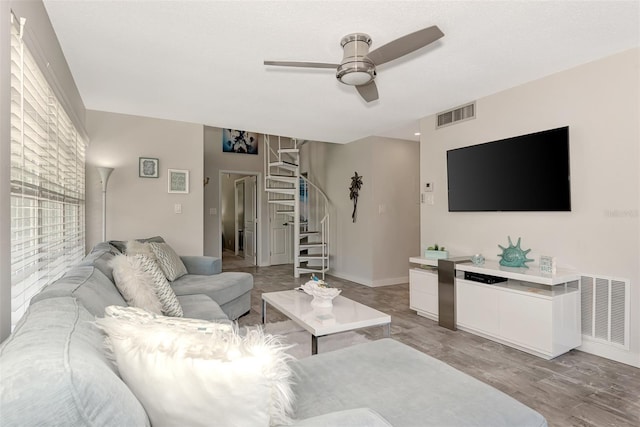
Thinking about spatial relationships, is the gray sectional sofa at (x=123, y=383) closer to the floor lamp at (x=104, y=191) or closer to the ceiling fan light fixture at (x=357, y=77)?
the ceiling fan light fixture at (x=357, y=77)

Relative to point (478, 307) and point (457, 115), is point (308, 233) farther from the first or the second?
point (478, 307)

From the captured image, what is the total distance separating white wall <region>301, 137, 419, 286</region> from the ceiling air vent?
1493mm

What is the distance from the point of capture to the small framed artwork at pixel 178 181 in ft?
15.1

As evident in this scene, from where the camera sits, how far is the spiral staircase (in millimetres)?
6297

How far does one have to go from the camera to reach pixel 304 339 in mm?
3064

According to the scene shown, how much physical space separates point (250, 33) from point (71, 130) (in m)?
1.93

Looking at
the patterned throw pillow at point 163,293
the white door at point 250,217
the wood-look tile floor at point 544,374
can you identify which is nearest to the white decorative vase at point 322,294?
the wood-look tile floor at point 544,374

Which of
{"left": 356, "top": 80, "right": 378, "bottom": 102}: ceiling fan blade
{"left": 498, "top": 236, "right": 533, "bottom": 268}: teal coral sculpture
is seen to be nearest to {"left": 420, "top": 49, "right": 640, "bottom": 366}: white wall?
{"left": 498, "top": 236, "right": 533, "bottom": 268}: teal coral sculpture

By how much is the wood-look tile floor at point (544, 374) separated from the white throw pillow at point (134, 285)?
1659 millimetres

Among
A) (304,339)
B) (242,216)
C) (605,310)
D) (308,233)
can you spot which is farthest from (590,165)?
(242,216)

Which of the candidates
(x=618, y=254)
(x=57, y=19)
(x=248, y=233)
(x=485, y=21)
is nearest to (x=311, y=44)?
(x=485, y=21)

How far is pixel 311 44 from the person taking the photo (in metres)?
2.51

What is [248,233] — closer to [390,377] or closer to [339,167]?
[339,167]

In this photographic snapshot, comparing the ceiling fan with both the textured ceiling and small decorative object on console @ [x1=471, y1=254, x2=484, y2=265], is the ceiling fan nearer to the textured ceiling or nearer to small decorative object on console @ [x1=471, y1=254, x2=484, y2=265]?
the textured ceiling
